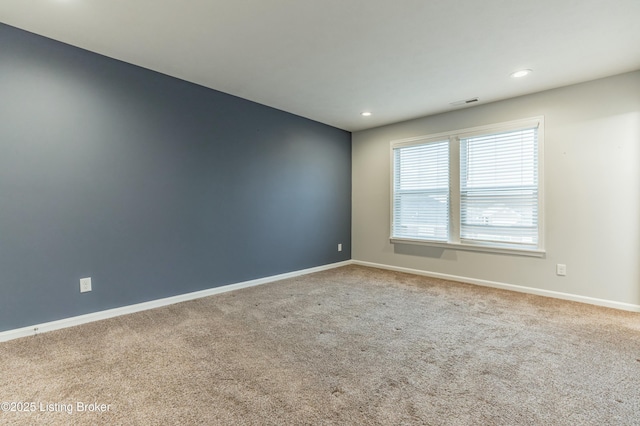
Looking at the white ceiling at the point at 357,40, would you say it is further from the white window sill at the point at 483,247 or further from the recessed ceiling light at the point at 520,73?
the white window sill at the point at 483,247

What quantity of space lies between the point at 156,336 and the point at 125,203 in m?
1.37

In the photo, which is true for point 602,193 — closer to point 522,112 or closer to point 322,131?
point 522,112

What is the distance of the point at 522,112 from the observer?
12.2ft

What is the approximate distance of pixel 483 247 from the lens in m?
4.04

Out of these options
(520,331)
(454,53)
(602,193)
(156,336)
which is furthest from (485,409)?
(602,193)

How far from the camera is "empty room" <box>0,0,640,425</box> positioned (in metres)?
1.80

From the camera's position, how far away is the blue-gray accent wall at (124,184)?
246cm

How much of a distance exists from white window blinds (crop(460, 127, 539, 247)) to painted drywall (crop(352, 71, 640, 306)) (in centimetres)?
17

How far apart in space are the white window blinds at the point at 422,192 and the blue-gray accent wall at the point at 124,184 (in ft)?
5.81

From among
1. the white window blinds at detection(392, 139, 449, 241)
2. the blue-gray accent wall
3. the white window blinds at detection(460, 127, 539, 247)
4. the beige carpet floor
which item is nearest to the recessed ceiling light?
the white window blinds at detection(460, 127, 539, 247)

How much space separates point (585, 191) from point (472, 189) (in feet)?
3.87

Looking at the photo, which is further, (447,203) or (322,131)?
(322,131)

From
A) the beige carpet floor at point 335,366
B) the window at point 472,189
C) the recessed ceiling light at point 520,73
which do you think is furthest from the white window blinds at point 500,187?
the beige carpet floor at point 335,366

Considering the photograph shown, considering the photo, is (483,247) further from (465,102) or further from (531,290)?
(465,102)
